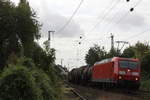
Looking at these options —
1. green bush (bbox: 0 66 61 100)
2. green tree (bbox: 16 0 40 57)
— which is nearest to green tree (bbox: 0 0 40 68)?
green tree (bbox: 16 0 40 57)

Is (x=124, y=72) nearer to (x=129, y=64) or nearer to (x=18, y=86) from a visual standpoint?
(x=129, y=64)

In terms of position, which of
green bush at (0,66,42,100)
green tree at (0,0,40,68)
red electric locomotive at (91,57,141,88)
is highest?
green tree at (0,0,40,68)

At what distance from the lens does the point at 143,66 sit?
52.3 metres

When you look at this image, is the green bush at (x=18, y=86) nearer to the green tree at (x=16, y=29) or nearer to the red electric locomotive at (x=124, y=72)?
the green tree at (x=16, y=29)

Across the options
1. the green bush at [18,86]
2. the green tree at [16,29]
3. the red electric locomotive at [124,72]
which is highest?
the green tree at [16,29]

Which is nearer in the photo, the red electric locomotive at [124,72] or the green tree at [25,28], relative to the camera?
the green tree at [25,28]

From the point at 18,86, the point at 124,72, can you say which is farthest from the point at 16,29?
the point at 18,86

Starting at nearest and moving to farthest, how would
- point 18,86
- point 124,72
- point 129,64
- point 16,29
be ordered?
point 18,86 < point 16,29 < point 124,72 < point 129,64

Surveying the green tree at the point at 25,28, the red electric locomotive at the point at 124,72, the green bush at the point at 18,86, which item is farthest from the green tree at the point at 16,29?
the green bush at the point at 18,86

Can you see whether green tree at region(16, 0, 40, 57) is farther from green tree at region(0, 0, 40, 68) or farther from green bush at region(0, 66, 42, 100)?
green bush at region(0, 66, 42, 100)

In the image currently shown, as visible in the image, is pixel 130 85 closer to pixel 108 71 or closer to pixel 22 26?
pixel 108 71

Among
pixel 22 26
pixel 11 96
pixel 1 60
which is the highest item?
pixel 22 26

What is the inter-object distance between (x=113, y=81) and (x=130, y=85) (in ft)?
5.08

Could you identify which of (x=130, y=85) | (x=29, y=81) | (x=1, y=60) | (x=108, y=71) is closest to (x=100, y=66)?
(x=108, y=71)
